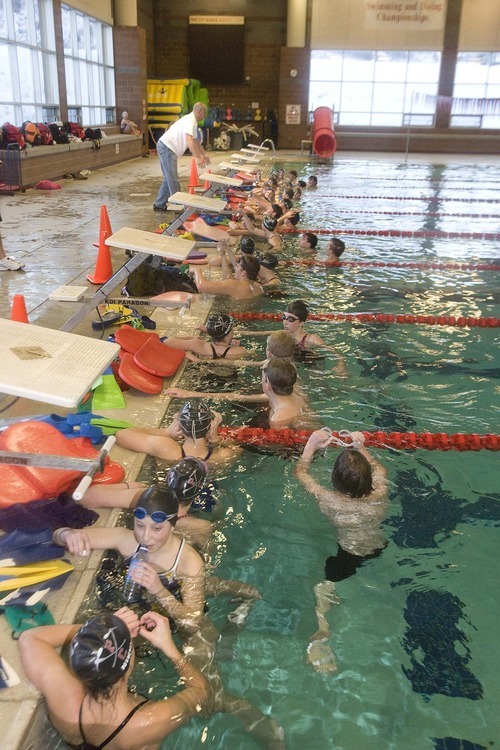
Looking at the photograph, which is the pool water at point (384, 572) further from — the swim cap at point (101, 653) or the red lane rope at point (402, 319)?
the swim cap at point (101, 653)

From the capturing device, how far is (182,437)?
12.7 ft

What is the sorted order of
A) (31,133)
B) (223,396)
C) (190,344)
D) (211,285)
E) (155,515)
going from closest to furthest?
(155,515)
(223,396)
(190,344)
(211,285)
(31,133)

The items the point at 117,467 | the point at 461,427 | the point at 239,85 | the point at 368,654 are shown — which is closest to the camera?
the point at 368,654

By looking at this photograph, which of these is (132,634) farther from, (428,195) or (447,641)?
(428,195)

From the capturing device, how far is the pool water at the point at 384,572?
2.43 meters

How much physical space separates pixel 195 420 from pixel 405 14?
92.6 ft

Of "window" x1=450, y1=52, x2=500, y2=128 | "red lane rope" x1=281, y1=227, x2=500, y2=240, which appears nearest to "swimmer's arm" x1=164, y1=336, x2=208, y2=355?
"red lane rope" x1=281, y1=227, x2=500, y2=240

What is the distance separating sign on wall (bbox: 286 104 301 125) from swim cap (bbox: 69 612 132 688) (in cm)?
2872

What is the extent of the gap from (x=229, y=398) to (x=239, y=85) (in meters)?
27.3

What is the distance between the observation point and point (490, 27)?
26.8 metres

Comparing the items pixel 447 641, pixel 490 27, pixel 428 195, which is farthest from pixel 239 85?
pixel 447 641

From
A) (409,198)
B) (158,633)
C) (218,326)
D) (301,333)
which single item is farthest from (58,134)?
(158,633)

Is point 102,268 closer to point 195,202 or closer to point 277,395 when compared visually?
point 195,202

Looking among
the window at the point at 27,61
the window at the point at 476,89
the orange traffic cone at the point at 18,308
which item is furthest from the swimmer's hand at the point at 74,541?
the window at the point at 476,89
